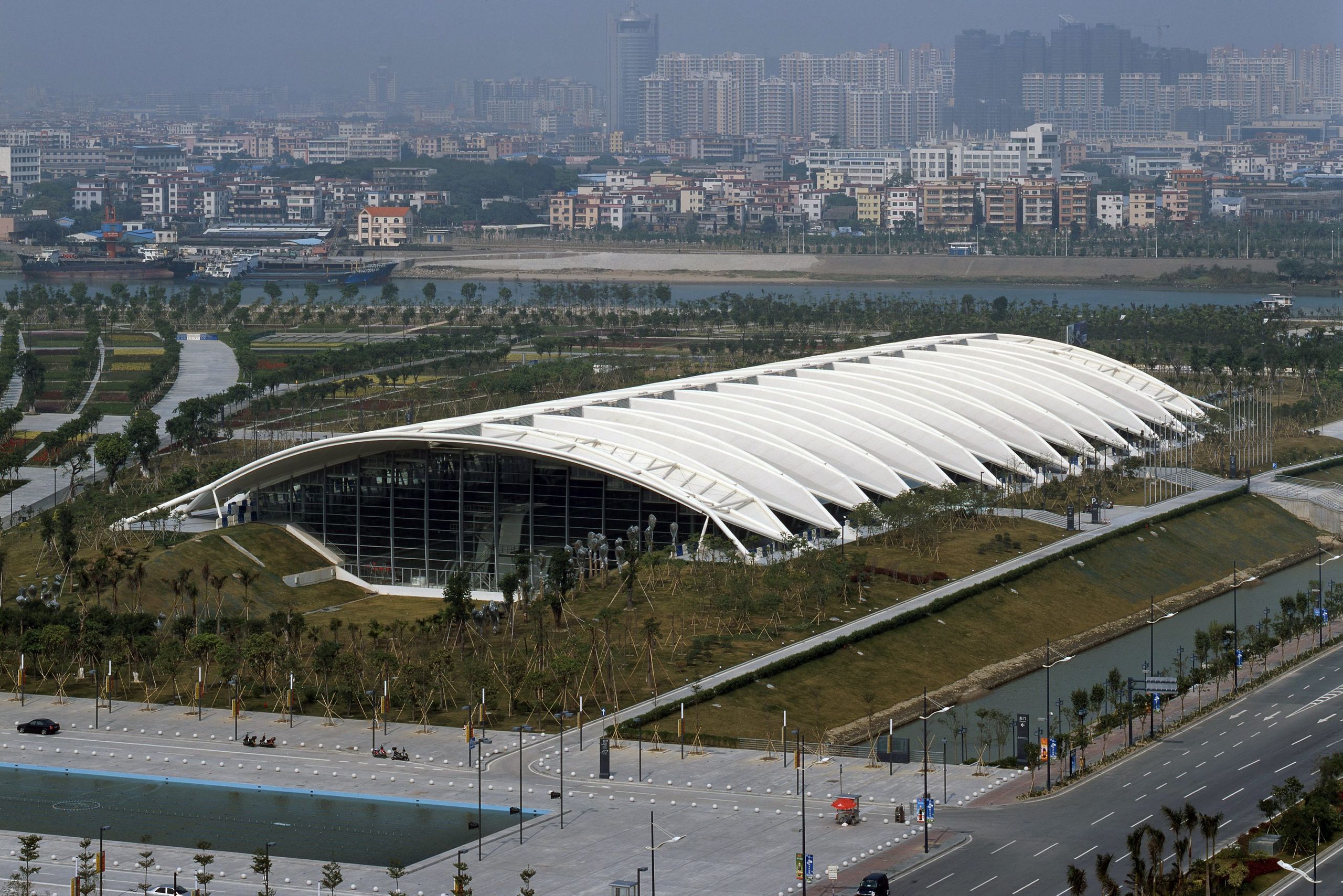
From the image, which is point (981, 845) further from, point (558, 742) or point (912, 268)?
point (912, 268)

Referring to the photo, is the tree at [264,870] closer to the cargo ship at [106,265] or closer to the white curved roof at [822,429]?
the white curved roof at [822,429]

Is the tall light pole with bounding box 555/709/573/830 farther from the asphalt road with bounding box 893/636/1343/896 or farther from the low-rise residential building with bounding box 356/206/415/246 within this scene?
the low-rise residential building with bounding box 356/206/415/246

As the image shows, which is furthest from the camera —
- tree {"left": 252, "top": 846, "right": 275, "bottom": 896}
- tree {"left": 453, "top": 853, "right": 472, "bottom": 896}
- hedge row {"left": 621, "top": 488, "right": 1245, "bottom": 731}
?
hedge row {"left": 621, "top": 488, "right": 1245, "bottom": 731}

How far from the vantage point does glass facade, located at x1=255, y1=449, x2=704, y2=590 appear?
53.7m

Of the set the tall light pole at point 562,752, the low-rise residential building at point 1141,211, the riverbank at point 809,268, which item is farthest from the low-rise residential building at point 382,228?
the tall light pole at point 562,752

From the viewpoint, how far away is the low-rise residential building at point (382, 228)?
19388cm

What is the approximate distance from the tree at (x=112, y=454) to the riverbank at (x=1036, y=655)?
28977 mm

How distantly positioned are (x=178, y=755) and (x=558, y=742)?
6890 mm

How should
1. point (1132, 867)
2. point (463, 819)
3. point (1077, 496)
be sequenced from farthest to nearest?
point (1077, 496), point (463, 819), point (1132, 867)

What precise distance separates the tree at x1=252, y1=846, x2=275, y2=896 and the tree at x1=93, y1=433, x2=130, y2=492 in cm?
3362

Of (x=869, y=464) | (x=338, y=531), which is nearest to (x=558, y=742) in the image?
(x=338, y=531)

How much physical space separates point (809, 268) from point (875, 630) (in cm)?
12467

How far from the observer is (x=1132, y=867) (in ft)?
103

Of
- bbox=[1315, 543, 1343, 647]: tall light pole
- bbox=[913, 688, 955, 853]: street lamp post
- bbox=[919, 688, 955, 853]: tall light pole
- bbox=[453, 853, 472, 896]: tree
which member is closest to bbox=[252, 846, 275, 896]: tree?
bbox=[453, 853, 472, 896]: tree
